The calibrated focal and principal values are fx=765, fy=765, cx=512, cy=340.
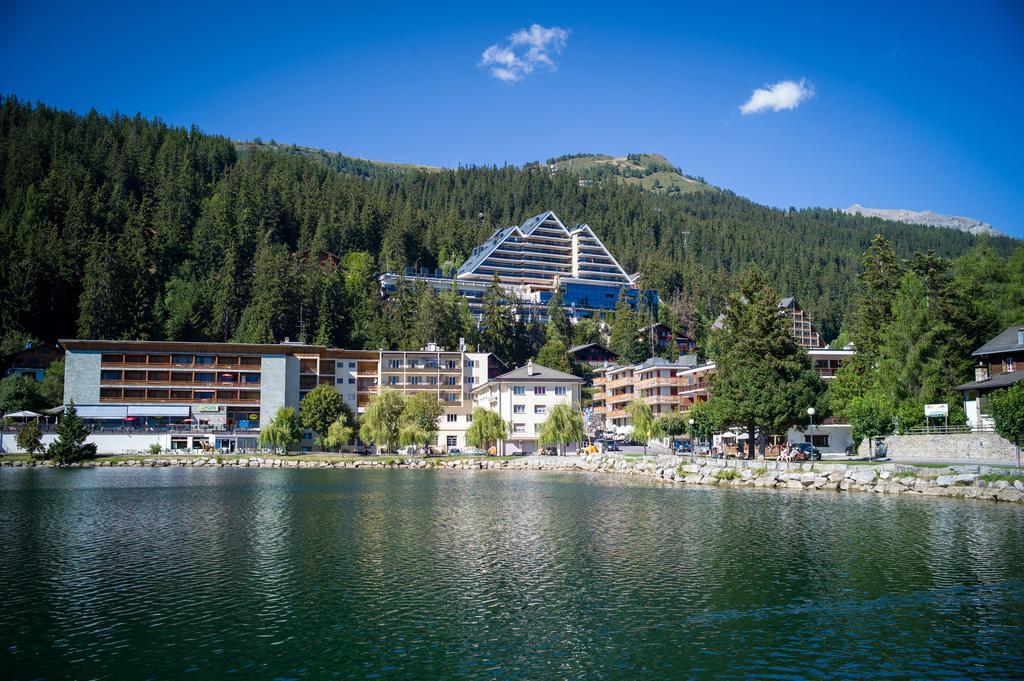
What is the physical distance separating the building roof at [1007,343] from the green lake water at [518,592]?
963 inches

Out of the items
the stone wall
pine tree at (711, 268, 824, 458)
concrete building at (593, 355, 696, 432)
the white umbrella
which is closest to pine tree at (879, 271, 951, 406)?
the stone wall

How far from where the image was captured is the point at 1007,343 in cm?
5947

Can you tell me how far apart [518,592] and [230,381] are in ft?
286

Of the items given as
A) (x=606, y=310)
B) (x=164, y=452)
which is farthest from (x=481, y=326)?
(x=164, y=452)

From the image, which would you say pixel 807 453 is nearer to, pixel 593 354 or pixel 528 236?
pixel 593 354

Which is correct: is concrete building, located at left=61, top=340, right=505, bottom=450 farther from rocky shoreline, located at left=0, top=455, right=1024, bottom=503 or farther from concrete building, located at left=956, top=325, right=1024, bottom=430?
concrete building, located at left=956, top=325, right=1024, bottom=430

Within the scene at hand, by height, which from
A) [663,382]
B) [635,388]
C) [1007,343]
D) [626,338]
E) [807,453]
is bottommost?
[807,453]

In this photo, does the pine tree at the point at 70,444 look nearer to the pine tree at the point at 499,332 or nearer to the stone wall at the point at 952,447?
the pine tree at the point at 499,332

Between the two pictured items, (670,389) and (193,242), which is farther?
(193,242)

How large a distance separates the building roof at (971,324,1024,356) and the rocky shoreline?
18.9 meters

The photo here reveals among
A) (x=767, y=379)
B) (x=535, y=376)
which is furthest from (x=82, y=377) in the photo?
(x=767, y=379)

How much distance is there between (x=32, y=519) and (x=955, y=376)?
67951 mm

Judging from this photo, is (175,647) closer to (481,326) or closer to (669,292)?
(481,326)

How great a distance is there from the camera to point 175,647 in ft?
55.9
